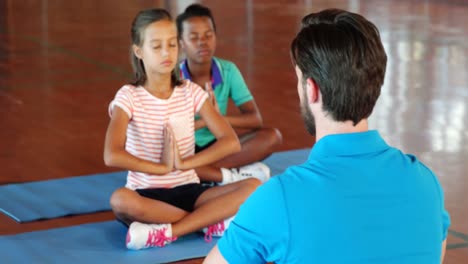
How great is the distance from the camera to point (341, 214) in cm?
142

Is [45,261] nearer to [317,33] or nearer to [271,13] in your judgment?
[317,33]

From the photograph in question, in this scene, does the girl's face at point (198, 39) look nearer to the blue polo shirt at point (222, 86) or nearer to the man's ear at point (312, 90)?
the blue polo shirt at point (222, 86)

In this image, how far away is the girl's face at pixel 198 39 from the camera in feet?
12.5

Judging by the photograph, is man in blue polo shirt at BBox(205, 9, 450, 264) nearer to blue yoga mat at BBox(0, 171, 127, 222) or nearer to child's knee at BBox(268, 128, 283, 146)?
blue yoga mat at BBox(0, 171, 127, 222)

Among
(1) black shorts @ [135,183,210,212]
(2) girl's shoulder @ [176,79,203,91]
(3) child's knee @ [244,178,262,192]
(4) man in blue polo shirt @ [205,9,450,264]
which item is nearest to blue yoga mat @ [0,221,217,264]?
(1) black shorts @ [135,183,210,212]

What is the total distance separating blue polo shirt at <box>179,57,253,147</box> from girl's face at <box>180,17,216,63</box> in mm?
83

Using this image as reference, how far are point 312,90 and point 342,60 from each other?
77mm

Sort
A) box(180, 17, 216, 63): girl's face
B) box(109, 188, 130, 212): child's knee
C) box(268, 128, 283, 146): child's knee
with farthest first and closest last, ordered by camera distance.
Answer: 1. box(268, 128, 283, 146): child's knee
2. box(180, 17, 216, 63): girl's face
3. box(109, 188, 130, 212): child's knee

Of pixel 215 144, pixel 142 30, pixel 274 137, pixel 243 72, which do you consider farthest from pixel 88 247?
pixel 243 72

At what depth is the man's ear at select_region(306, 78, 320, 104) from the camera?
1.45 m

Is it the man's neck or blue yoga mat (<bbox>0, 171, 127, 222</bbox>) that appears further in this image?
blue yoga mat (<bbox>0, 171, 127, 222</bbox>)

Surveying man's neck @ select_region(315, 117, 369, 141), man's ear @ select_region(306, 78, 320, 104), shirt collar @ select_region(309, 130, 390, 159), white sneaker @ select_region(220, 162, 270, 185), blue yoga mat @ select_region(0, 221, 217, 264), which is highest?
man's ear @ select_region(306, 78, 320, 104)

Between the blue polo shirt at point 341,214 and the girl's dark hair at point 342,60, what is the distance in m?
0.06

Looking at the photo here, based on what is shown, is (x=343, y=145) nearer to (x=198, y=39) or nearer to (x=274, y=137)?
(x=198, y=39)
